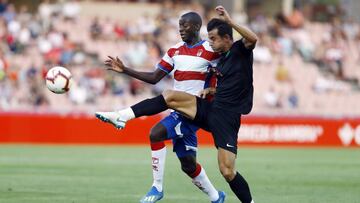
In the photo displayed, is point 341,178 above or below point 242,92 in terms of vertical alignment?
below

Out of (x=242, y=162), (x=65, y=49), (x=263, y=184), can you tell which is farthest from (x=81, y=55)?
(x=263, y=184)

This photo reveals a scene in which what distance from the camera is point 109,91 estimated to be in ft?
105

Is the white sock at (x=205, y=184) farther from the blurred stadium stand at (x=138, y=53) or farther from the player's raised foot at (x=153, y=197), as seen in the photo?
the blurred stadium stand at (x=138, y=53)

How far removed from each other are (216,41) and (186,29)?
2.60 ft

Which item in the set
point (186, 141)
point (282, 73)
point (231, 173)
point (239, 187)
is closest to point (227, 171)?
point (231, 173)

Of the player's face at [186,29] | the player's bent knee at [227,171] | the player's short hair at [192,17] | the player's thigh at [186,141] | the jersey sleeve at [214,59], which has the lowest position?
the player's bent knee at [227,171]

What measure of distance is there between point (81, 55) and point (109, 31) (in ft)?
7.39

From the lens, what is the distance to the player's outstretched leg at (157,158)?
12.4 meters

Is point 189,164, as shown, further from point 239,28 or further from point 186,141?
point 239,28

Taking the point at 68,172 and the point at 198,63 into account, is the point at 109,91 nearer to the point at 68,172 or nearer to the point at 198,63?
the point at 68,172

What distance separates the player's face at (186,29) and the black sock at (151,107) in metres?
0.86

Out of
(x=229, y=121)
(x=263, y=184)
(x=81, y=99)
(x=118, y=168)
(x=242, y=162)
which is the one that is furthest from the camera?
(x=81, y=99)

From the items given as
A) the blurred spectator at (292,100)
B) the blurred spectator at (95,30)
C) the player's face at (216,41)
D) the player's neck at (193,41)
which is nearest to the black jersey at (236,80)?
the player's face at (216,41)

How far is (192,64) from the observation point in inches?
490
